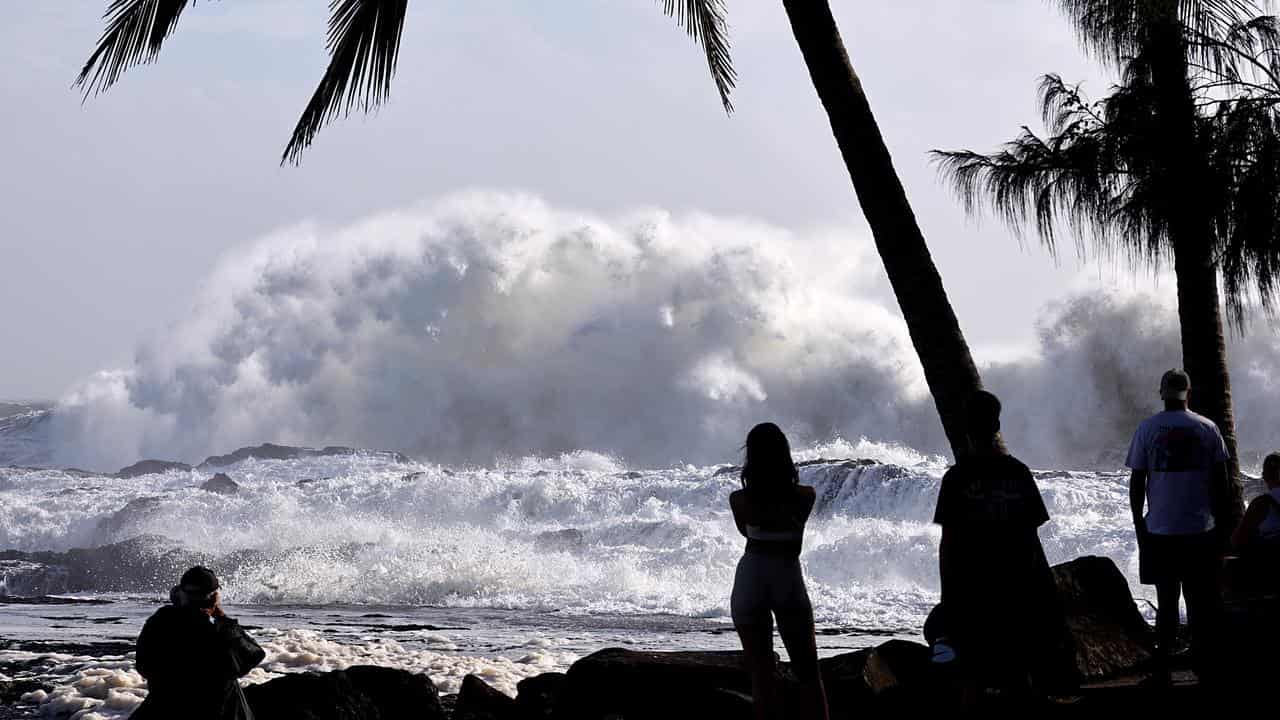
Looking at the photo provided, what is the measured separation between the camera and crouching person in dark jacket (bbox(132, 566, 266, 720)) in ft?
15.1

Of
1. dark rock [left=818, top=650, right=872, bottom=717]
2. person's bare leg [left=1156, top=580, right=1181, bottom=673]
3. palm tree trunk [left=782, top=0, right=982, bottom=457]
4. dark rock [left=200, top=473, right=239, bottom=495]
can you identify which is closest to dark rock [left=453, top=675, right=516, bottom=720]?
dark rock [left=818, top=650, right=872, bottom=717]

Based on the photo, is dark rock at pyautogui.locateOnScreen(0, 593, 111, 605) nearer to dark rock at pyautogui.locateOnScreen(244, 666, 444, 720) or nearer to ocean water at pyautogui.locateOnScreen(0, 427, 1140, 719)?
ocean water at pyautogui.locateOnScreen(0, 427, 1140, 719)

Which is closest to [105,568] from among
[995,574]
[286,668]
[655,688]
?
[286,668]

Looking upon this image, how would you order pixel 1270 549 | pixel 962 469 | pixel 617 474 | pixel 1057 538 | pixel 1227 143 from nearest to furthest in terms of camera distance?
pixel 962 469 < pixel 1270 549 < pixel 1227 143 < pixel 1057 538 < pixel 617 474

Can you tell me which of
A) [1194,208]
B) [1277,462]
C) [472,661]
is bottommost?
[472,661]

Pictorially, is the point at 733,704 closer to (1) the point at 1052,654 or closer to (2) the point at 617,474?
(1) the point at 1052,654

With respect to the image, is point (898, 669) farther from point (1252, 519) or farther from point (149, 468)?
point (149, 468)

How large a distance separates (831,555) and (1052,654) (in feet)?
60.7

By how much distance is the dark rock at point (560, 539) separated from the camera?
88.0ft

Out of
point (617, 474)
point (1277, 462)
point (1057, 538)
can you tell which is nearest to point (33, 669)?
point (1277, 462)

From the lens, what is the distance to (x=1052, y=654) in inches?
187

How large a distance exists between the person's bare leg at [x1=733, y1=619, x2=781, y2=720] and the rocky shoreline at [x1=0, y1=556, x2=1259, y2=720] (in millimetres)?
1317

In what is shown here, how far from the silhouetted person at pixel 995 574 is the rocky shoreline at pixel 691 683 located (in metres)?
1.08

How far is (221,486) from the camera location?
34.5 metres
